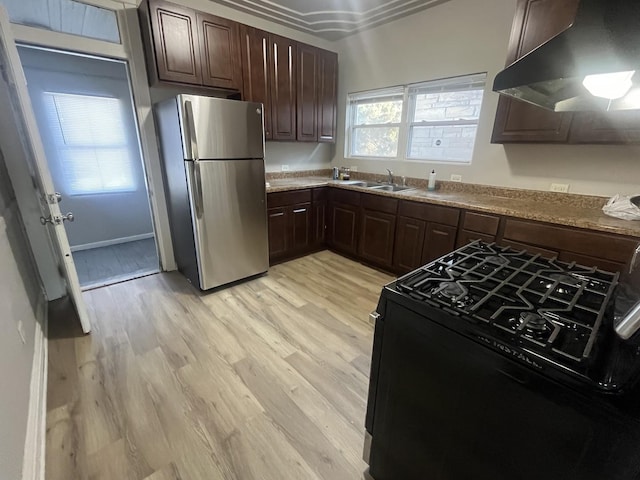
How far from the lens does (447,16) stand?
109 inches

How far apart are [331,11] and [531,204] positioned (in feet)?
9.03

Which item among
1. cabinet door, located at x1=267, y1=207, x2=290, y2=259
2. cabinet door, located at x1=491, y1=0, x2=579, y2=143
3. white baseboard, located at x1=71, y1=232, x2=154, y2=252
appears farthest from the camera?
white baseboard, located at x1=71, y1=232, x2=154, y2=252

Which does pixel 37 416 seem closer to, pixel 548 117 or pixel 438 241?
pixel 438 241

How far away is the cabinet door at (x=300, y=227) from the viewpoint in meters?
3.35

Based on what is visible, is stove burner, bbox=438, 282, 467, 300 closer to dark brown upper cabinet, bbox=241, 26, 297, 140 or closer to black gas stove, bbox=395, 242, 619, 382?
black gas stove, bbox=395, 242, 619, 382

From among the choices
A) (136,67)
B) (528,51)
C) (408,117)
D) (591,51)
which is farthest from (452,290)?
(136,67)

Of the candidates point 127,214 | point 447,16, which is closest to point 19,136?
point 127,214

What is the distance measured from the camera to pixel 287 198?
3.22 meters

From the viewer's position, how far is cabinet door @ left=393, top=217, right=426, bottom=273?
9.07 feet

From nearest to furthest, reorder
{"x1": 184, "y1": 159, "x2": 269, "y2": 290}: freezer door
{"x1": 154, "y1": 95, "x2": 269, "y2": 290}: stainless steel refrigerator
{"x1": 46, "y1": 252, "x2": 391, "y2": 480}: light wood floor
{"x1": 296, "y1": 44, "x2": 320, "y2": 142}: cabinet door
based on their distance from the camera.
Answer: {"x1": 46, "y1": 252, "x2": 391, "y2": 480}: light wood floor < {"x1": 154, "y1": 95, "x2": 269, "y2": 290}: stainless steel refrigerator < {"x1": 184, "y1": 159, "x2": 269, "y2": 290}: freezer door < {"x1": 296, "y1": 44, "x2": 320, "y2": 142}: cabinet door

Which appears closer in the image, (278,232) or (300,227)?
(278,232)

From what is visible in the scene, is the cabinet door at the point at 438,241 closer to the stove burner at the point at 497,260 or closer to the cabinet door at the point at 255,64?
the stove burner at the point at 497,260

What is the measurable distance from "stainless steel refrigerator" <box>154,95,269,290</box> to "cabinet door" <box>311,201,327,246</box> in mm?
786

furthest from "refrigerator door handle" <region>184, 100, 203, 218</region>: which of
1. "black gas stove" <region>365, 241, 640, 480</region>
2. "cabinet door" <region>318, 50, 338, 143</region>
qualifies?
"black gas stove" <region>365, 241, 640, 480</region>
